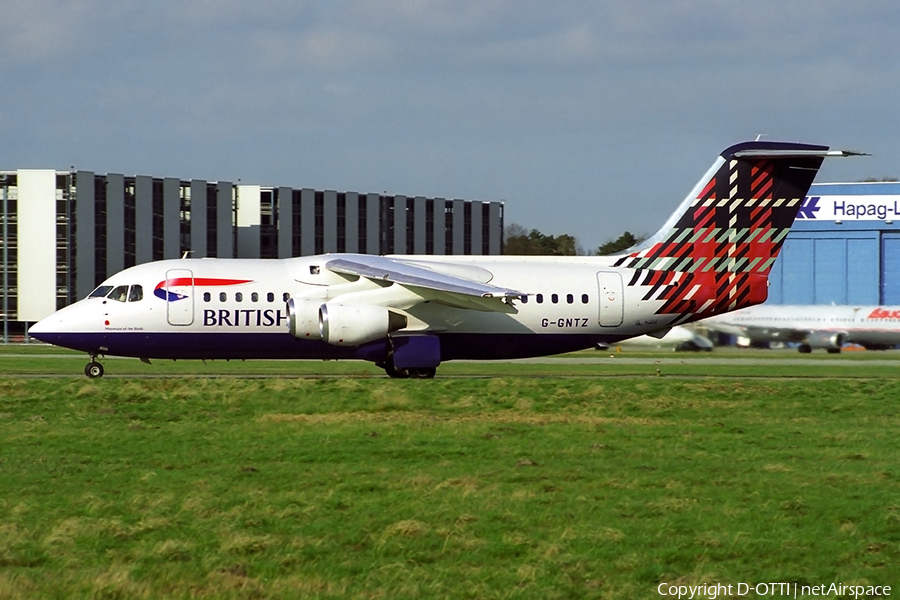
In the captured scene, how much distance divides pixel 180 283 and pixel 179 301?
19.8 inches

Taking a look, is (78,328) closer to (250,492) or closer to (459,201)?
(250,492)

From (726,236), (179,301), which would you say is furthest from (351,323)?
(726,236)

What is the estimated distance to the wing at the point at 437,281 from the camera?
27.5 meters

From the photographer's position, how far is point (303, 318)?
28.2m

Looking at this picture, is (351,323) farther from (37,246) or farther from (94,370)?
(37,246)

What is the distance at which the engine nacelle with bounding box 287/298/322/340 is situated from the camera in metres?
28.2

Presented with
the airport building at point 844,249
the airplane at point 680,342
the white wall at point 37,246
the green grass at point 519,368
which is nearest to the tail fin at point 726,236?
the green grass at point 519,368

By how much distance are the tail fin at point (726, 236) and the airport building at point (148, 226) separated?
4066 centimetres

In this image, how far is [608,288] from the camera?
31.2m

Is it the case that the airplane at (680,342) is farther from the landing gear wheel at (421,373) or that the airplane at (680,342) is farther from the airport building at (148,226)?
the airport building at (148,226)

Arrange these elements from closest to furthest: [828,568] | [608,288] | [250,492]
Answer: [828,568]
[250,492]
[608,288]

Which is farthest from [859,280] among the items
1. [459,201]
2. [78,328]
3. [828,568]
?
[828,568]

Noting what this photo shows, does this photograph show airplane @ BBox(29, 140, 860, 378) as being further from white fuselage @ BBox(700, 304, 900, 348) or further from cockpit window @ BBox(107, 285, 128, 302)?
white fuselage @ BBox(700, 304, 900, 348)

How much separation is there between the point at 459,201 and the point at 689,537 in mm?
69663
